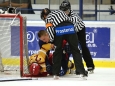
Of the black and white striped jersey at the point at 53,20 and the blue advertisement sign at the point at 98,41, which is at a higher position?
the black and white striped jersey at the point at 53,20

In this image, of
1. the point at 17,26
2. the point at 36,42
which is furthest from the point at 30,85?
the point at 36,42

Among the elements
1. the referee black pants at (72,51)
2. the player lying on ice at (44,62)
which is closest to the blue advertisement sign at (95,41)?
the player lying on ice at (44,62)

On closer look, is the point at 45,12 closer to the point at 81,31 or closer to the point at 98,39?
the point at 81,31

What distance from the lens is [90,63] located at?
19.2 ft

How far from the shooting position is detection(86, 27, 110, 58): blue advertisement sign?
714cm

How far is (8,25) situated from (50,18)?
2.52 ft

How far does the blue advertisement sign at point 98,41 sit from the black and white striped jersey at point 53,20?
2.18m

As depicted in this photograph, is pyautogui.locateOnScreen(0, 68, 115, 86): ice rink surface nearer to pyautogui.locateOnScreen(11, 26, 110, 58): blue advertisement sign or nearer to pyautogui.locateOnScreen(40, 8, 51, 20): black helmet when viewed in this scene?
pyautogui.locateOnScreen(40, 8, 51, 20): black helmet

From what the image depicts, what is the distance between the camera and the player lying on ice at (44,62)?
5.25 metres

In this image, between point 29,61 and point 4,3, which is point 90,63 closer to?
point 29,61

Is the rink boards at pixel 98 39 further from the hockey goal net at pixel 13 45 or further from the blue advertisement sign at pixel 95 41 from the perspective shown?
the hockey goal net at pixel 13 45

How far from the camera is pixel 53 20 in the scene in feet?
16.5

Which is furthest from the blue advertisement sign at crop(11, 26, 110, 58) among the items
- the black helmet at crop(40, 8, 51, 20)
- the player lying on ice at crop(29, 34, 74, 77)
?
the black helmet at crop(40, 8, 51, 20)

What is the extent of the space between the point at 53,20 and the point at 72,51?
1.43 feet
